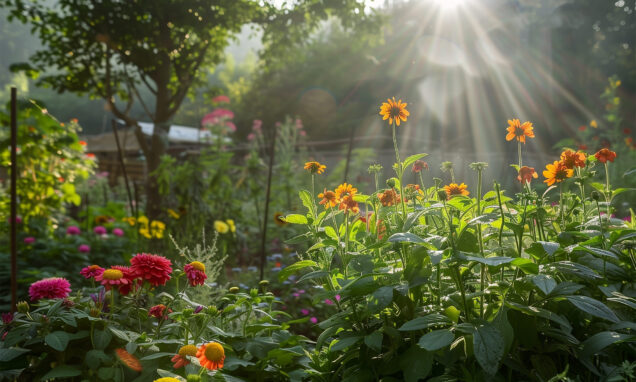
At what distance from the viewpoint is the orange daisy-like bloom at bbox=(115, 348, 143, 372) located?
1250 mm

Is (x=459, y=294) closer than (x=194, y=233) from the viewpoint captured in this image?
Yes

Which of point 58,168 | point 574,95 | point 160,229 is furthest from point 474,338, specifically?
point 574,95

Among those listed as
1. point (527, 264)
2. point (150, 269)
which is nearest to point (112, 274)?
point (150, 269)

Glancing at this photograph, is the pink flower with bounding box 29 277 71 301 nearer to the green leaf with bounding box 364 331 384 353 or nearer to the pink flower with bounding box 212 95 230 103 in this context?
the green leaf with bounding box 364 331 384 353

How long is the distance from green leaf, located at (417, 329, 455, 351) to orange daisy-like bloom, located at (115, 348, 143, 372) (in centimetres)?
74

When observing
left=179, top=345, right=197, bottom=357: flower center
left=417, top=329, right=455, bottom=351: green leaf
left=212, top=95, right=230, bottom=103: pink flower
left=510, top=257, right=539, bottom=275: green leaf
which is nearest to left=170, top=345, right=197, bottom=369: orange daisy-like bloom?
left=179, top=345, right=197, bottom=357: flower center

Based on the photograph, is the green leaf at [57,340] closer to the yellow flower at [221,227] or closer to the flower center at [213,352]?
the flower center at [213,352]

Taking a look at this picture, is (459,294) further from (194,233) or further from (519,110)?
(519,110)

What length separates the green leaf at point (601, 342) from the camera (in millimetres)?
1052

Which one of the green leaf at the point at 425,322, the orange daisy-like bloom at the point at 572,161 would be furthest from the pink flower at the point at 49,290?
the orange daisy-like bloom at the point at 572,161

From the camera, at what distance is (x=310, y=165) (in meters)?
1.54

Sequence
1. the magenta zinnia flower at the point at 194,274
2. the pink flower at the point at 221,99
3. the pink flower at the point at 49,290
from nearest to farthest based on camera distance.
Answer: the magenta zinnia flower at the point at 194,274 → the pink flower at the point at 49,290 → the pink flower at the point at 221,99

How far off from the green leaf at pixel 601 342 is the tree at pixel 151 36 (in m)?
3.99

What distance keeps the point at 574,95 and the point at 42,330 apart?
12.9 metres
